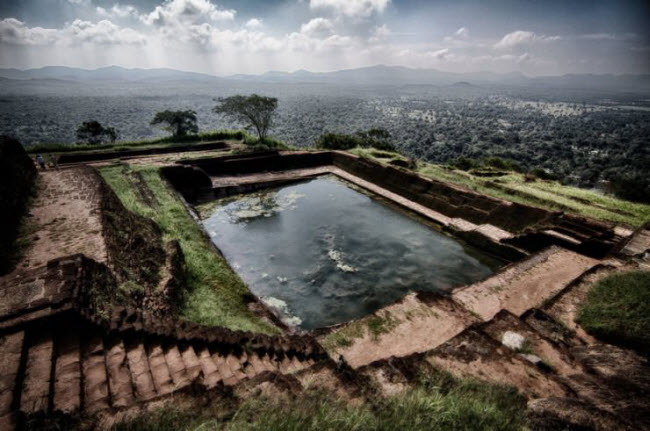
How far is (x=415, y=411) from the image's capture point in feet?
8.00

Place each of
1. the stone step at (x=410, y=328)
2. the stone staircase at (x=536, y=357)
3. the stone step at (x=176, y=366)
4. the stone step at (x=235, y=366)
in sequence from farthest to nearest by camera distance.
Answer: the stone step at (x=410, y=328), the stone step at (x=235, y=366), the stone step at (x=176, y=366), the stone staircase at (x=536, y=357)

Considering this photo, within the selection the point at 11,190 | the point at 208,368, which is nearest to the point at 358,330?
the point at 208,368

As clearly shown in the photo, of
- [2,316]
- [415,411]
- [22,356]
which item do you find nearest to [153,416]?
[22,356]

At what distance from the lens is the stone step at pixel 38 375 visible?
8.30ft


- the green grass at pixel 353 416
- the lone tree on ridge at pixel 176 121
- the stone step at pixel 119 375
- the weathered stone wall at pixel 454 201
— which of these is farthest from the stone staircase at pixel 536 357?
the lone tree on ridge at pixel 176 121

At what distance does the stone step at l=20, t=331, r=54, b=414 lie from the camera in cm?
253

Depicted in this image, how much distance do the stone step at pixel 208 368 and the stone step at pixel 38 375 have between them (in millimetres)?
1475

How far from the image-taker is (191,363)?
3863mm

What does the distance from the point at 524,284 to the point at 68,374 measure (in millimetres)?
9473

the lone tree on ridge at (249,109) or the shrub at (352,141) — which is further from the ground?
the lone tree on ridge at (249,109)

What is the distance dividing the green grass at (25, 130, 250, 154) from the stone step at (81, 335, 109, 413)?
23.8 meters

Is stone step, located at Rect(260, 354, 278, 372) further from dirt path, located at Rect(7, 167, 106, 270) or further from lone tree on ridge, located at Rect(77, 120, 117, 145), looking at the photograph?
lone tree on ridge, located at Rect(77, 120, 117, 145)

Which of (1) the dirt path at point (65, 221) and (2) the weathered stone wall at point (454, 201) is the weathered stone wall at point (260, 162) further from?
(1) the dirt path at point (65, 221)

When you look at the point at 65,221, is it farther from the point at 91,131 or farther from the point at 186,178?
the point at 91,131
